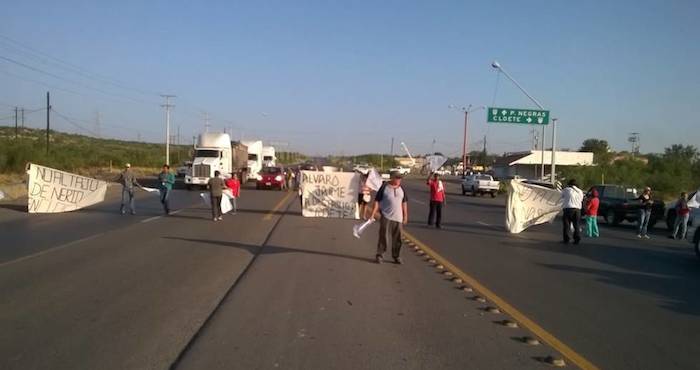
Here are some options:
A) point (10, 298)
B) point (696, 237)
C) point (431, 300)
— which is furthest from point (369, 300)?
point (696, 237)

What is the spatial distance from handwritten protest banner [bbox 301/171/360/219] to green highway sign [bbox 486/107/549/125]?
820 inches

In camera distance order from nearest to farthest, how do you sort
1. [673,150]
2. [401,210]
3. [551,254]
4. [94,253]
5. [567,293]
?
[567,293] → [401,210] → [94,253] → [551,254] → [673,150]

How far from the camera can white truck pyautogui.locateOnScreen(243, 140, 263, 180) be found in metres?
58.2

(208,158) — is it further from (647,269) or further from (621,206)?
(647,269)

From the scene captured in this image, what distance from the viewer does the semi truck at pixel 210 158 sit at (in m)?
43.2

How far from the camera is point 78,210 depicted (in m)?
23.9

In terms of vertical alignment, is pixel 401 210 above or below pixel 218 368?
above

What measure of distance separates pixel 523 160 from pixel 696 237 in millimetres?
81030

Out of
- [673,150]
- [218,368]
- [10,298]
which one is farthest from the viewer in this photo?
[673,150]

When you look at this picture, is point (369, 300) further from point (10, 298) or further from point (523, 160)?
point (523, 160)

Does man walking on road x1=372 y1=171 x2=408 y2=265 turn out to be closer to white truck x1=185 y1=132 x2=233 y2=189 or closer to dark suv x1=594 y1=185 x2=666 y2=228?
dark suv x1=594 y1=185 x2=666 y2=228

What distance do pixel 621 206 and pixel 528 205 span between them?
6.91 metres

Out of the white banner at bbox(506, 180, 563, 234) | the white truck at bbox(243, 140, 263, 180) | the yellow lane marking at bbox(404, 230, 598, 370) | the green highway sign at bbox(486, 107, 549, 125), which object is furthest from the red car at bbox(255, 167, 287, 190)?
the yellow lane marking at bbox(404, 230, 598, 370)

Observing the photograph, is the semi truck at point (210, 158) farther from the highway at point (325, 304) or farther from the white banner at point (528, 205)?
the highway at point (325, 304)
